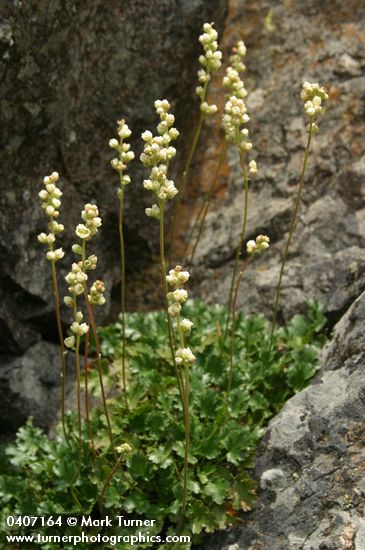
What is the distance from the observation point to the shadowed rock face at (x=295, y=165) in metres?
5.16

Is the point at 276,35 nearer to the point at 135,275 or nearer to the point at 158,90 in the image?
the point at 158,90

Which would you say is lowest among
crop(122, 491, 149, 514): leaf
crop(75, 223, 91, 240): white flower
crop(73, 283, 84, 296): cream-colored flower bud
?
crop(122, 491, 149, 514): leaf

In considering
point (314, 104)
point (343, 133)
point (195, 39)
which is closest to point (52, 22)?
point (195, 39)

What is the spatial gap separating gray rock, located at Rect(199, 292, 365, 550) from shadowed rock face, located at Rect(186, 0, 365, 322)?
0.83 metres

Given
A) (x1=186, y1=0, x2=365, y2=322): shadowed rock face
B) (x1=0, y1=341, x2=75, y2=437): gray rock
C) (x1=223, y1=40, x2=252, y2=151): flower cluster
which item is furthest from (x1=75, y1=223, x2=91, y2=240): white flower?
(x1=186, y1=0, x2=365, y2=322): shadowed rock face

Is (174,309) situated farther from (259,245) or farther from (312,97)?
(312,97)

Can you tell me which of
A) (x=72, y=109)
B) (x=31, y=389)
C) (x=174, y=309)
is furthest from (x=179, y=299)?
(x=72, y=109)

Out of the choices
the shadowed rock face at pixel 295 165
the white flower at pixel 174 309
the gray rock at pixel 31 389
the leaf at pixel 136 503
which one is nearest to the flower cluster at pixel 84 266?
the white flower at pixel 174 309

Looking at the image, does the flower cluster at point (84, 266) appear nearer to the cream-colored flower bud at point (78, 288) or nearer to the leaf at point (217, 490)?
the cream-colored flower bud at point (78, 288)

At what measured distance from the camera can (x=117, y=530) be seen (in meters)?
4.07

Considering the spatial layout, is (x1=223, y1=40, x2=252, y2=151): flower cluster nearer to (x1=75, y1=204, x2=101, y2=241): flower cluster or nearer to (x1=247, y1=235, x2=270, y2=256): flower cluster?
(x1=247, y1=235, x2=270, y2=256): flower cluster

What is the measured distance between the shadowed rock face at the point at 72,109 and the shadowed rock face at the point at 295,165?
18.3 inches

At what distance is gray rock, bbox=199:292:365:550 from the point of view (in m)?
3.66

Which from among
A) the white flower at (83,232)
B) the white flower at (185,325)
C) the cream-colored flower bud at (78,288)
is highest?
the white flower at (83,232)
